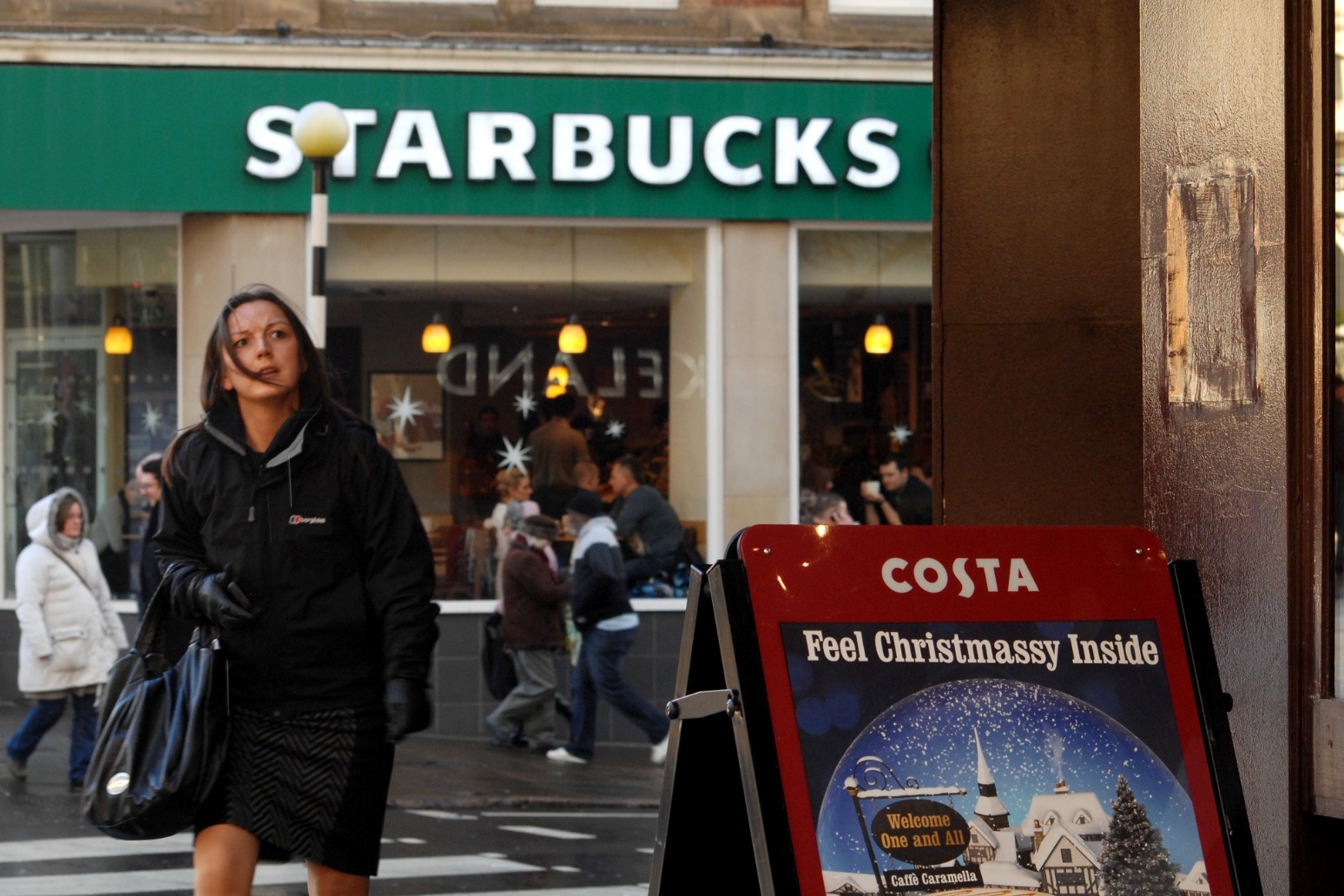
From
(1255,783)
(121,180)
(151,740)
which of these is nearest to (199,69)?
(121,180)

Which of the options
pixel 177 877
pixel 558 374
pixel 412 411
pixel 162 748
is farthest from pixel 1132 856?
pixel 412 411

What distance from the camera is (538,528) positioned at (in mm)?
13125

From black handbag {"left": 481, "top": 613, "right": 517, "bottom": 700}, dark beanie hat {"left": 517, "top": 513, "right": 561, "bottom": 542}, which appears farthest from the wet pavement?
dark beanie hat {"left": 517, "top": 513, "right": 561, "bottom": 542}

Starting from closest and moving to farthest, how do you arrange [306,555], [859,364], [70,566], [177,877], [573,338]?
[306,555] < [177,877] < [70,566] < [573,338] < [859,364]

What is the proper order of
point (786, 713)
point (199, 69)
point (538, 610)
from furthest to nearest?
point (199, 69) → point (538, 610) → point (786, 713)

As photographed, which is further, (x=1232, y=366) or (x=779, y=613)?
(x=1232, y=366)

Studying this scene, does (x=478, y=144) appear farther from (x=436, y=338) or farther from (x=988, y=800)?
(x=988, y=800)

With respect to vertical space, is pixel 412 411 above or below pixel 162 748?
above

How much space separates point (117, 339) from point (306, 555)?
1038cm

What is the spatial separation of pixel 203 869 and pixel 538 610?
834cm

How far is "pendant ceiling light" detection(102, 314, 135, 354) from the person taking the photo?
567 inches

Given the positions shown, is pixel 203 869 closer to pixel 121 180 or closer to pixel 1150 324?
pixel 1150 324

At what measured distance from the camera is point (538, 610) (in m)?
12.8

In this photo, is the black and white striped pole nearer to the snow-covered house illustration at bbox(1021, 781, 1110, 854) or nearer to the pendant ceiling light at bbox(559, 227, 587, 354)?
the pendant ceiling light at bbox(559, 227, 587, 354)
